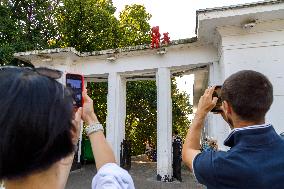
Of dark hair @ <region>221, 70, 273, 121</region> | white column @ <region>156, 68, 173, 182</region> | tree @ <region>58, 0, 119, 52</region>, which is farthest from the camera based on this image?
tree @ <region>58, 0, 119, 52</region>

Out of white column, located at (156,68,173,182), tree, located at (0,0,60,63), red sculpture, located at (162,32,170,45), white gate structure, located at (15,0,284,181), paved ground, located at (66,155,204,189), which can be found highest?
tree, located at (0,0,60,63)

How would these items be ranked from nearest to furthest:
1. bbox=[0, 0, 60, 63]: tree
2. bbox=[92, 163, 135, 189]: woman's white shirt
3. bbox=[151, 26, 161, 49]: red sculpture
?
1. bbox=[92, 163, 135, 189]: woman's white shirt
2. bbox=[151, 26, 161, 49]: red sculpture
3. bbox=[0, 0, 60, 63]: tree

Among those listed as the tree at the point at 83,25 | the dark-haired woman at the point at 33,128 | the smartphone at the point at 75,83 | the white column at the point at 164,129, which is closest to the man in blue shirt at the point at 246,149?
the smartphone at the point at 75,83

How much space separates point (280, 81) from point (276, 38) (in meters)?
1.09

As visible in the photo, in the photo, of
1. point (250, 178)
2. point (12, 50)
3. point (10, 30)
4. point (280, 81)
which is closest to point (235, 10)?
point (280, 81)

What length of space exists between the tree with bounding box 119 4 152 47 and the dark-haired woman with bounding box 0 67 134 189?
60.7ft

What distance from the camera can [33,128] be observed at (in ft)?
3.19

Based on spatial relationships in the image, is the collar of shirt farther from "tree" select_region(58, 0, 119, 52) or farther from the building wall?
"tree" select_region(58, 0, 119, 52)

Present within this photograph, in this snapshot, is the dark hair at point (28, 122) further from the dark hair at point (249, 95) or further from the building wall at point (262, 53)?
the building wall at point (262, 53)

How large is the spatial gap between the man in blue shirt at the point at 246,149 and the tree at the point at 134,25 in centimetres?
1776

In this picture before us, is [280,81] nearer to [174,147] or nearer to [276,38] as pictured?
[276,38]

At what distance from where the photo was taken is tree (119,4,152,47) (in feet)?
65.8

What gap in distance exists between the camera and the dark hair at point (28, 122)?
38.1 inches

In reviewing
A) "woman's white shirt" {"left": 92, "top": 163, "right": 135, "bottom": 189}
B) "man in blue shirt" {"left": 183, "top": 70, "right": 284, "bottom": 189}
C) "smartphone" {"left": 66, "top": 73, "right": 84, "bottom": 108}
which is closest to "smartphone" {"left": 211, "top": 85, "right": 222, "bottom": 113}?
"man in blue shirt" {"left": 183, "top": 70, "right": 284, "bottom": 189}
